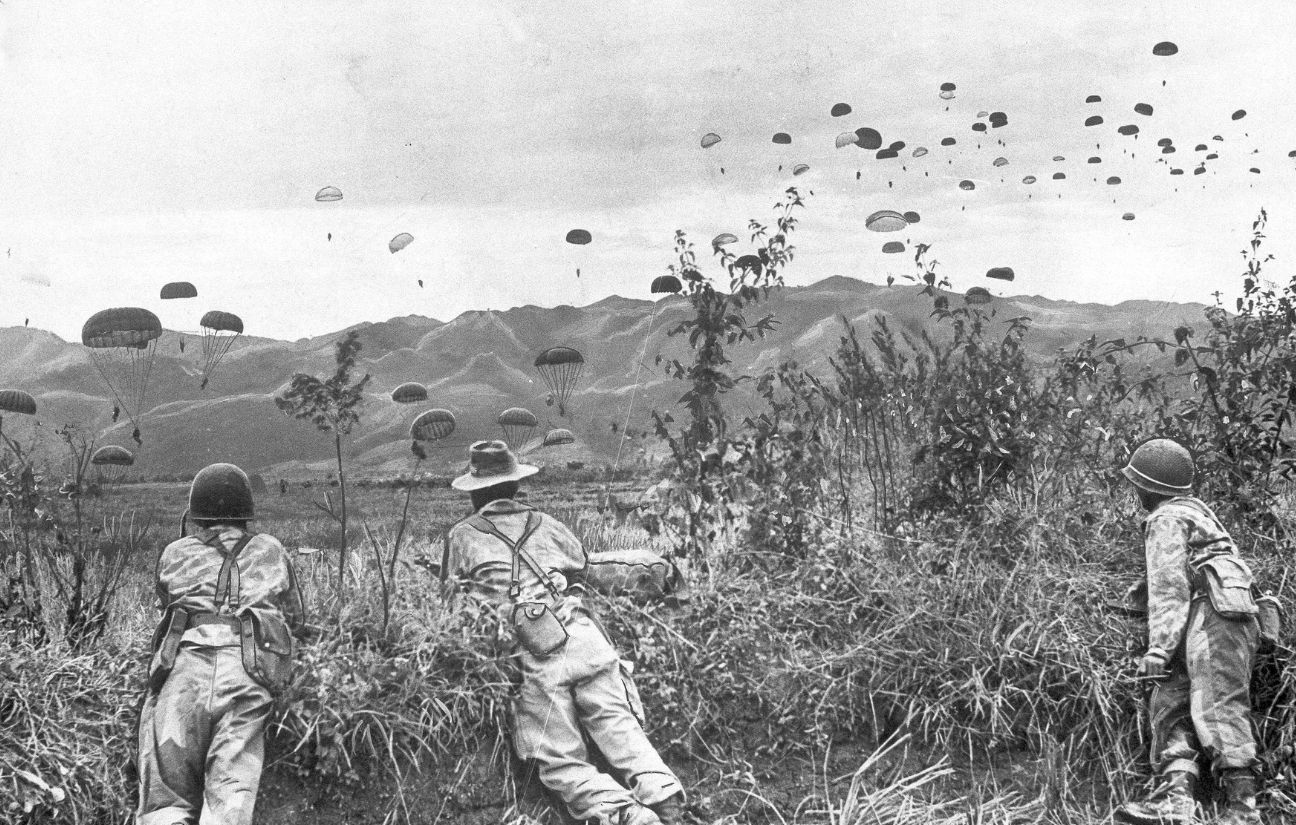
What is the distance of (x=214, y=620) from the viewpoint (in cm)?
473

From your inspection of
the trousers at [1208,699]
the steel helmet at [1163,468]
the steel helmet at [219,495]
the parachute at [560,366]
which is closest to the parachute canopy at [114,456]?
the steel helmet at [219,495]

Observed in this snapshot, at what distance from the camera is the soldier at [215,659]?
175 inches

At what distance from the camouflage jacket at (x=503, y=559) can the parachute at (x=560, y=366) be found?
18.8ft

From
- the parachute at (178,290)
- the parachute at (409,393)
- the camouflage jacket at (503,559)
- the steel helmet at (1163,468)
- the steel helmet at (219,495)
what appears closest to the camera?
the steel helmet at (219,495)

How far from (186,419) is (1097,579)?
15843mm

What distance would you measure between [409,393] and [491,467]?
10.2 meters

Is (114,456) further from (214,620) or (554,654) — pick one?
(554,654)

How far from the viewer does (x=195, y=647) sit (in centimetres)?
465

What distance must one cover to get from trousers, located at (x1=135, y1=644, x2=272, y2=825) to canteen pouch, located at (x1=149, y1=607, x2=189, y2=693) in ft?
0.12

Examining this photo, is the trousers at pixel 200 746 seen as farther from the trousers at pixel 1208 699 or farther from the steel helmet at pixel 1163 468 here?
the steel helmet at pixel 1163 468

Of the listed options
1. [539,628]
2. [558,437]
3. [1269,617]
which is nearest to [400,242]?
[558,437]

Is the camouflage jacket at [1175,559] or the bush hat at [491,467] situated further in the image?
the bush hat at [491,467]

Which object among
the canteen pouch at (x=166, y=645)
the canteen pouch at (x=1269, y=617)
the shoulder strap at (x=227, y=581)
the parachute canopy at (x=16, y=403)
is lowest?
the canteen pouch at (x=1269, y=617)

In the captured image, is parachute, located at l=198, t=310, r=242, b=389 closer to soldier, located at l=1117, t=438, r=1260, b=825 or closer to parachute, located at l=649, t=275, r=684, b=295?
parachute, located at l=649, t=275, r=684, b=295
